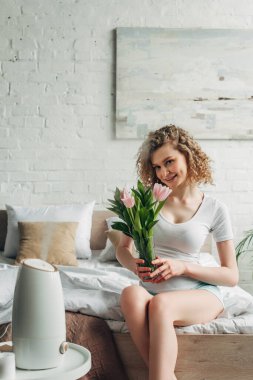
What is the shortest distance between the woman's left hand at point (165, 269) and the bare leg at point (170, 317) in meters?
0.07

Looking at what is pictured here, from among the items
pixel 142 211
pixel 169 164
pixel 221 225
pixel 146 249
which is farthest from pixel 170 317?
pixel 169 164

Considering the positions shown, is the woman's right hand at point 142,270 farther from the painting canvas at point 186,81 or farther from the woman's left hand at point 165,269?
the painting canvas at point 186,81

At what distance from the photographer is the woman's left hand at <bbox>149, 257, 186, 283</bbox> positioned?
2.00 meters

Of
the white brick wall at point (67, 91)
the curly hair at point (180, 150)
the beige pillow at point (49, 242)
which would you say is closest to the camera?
the curly hair at point (180, 150)

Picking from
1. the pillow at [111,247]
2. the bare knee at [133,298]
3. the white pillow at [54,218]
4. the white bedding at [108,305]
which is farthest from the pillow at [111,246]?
the bare knee at [133,298]

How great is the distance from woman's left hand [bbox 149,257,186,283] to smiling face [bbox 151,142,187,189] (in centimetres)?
41

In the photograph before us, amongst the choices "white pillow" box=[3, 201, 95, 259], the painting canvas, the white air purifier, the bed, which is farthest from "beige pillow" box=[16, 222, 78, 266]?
the white air purifier

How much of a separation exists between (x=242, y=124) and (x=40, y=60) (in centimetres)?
155

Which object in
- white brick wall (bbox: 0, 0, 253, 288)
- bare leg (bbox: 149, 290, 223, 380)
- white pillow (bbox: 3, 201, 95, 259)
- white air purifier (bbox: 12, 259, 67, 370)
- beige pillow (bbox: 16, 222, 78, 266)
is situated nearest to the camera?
white air purifier (bbox: 12, 259, 67, 370)

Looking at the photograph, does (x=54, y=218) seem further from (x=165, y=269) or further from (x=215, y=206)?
(x=165, y=269)

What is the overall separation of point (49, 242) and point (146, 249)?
5.14 ft

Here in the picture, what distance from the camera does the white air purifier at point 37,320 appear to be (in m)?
1.52

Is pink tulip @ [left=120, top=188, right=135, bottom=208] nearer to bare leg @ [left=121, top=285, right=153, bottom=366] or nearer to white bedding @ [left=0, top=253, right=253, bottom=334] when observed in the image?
bare leg @ [left=121, top=285, right=153, bottom=366]

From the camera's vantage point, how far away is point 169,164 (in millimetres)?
2334
